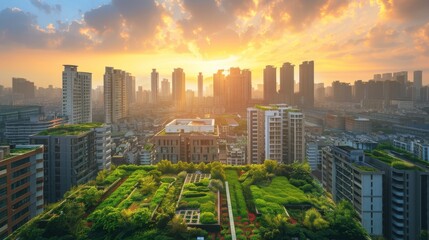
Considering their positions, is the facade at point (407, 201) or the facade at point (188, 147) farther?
the facade at point (188, 147)

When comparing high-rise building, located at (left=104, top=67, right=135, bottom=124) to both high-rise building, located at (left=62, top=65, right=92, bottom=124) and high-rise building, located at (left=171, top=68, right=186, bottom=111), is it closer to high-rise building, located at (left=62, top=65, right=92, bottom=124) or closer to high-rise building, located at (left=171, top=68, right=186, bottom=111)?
high-rise building, located at (left=62, top=65, right=92, bottom=124)

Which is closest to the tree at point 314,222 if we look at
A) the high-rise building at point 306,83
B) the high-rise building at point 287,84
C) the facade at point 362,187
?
the facade at point 362,187

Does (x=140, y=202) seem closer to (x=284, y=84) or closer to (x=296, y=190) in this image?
(x=296, y=190)

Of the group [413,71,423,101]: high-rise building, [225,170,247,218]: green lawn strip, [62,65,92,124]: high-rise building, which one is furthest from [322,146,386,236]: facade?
[413,71,423,101]: high-rise building

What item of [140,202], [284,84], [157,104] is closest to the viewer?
[140,202]

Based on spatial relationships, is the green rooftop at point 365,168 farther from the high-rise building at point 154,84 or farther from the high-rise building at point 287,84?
the high-rise building at point 154,84

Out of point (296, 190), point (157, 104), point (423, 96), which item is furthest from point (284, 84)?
point (296, 190)
